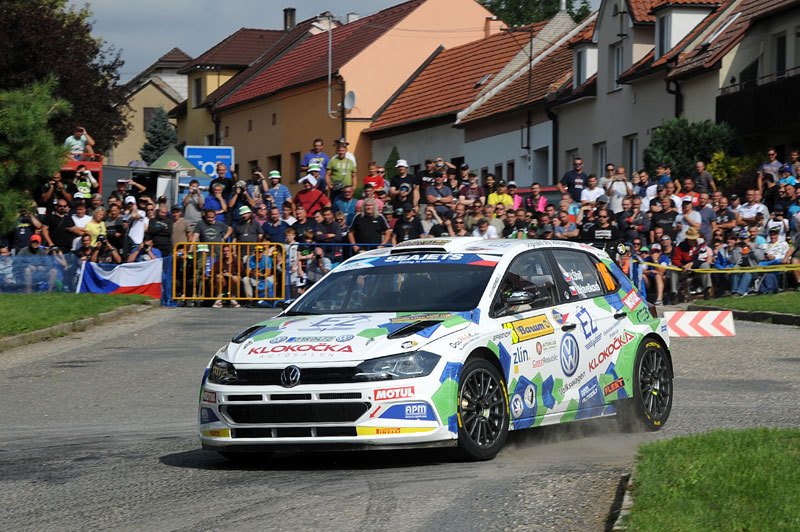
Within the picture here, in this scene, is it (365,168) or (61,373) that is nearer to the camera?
(61,373)

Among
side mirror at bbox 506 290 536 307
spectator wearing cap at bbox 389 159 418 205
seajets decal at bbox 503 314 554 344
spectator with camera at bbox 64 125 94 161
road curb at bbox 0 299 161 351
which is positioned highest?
spectator with camera at bbox 64 125 94 161

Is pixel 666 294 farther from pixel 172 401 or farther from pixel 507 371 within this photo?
pixel 507 371

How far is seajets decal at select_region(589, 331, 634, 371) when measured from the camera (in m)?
11.5

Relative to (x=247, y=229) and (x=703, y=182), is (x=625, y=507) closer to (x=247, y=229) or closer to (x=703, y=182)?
(x=247, y=229)

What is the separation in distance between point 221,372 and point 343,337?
2.95 feet

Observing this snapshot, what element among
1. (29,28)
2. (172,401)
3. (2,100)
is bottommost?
(172,401)

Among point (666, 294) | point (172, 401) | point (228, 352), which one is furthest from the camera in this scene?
point (666, 294)

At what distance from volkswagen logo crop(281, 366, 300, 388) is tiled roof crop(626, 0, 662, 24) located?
37.9 m

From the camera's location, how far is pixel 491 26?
218ft

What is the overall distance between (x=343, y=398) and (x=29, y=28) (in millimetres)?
41941

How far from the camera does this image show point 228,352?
33.7 feet

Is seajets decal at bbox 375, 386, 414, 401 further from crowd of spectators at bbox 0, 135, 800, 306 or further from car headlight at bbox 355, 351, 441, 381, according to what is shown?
crowd of spectators at bbox 0, 135, 800, 306

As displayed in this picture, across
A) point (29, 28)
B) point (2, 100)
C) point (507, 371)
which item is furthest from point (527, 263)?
point (29, 28)

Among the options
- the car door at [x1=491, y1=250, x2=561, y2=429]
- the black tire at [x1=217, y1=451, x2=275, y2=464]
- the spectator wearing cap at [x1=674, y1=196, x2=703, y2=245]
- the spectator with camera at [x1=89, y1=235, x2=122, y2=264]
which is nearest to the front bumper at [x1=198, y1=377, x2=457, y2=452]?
the black tire at [x1=217, y1=451, x2=275, y2=464]
